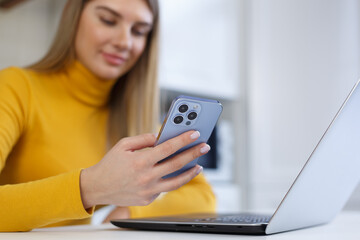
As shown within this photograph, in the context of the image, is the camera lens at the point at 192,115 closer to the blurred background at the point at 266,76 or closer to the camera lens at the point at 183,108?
the camera lens at the point at 183,108

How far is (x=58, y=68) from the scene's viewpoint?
121 centimetres

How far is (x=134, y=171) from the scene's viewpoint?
605 millimetres

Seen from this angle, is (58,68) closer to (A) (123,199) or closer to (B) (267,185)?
(A) (123,199)

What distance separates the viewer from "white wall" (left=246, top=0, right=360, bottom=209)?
103 inches

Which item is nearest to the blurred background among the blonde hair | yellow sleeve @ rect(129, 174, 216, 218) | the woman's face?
the blonde hair

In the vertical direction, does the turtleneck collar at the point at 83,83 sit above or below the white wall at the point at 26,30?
below

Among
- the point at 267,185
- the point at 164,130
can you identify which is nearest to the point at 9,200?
the point at 164,130

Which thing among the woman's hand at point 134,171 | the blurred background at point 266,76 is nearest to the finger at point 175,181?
the woman's hand at point 134,171

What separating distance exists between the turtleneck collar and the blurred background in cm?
124

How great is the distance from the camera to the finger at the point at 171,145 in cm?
60

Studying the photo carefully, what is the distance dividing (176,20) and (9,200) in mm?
1944

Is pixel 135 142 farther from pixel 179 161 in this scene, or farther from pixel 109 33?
pixel 109 33

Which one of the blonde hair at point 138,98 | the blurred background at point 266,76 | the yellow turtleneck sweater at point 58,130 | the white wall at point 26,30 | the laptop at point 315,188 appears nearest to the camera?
the laptop at point 315,188

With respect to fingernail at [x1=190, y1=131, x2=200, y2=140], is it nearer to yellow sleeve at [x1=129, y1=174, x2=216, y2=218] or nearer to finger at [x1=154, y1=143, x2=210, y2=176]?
finger at [x1=154, y1=143, x2=210, y2=176]
